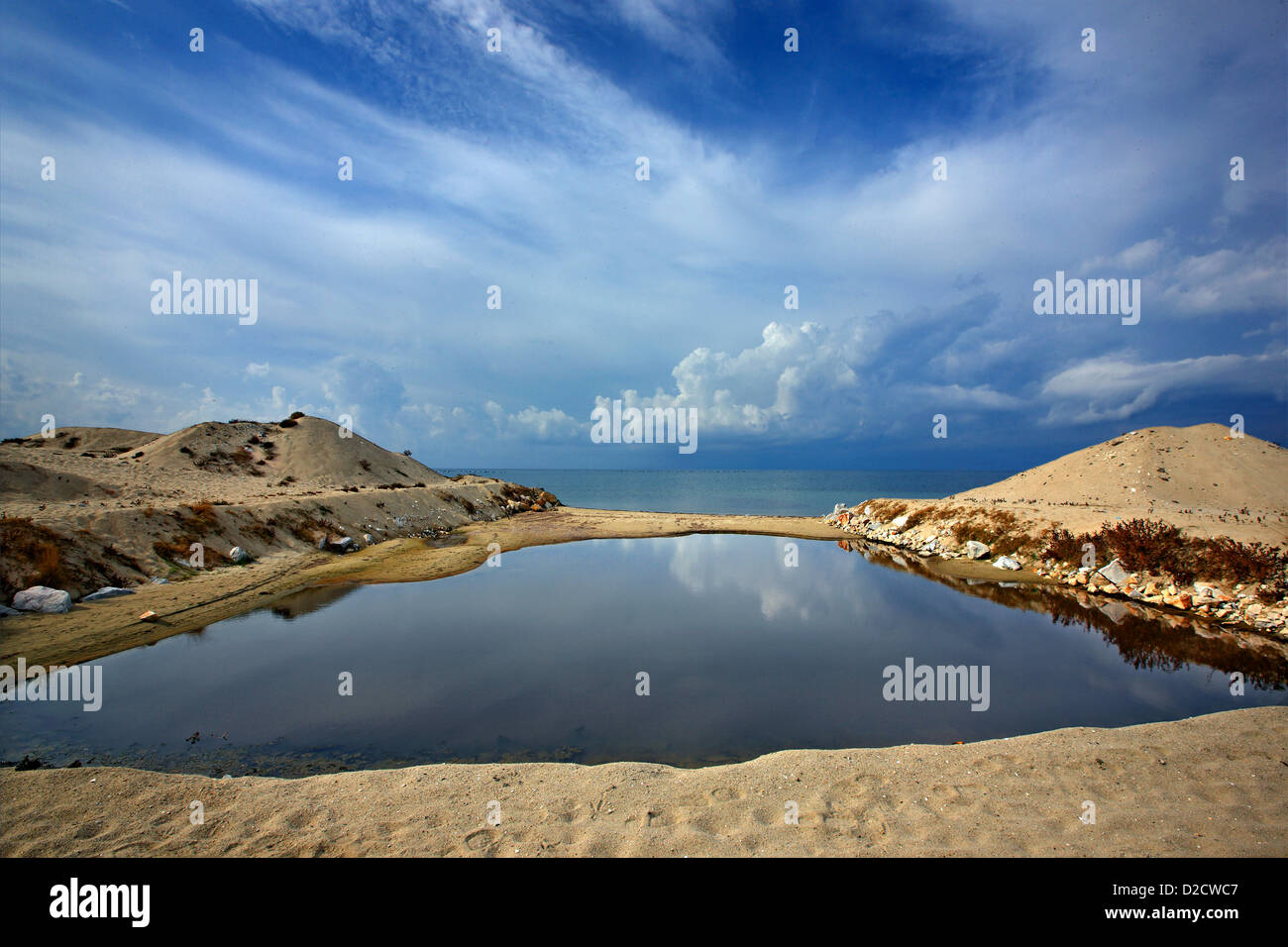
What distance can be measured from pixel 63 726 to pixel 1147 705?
20511mm

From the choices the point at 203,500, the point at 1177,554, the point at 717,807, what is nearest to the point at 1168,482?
the point at 1177,554

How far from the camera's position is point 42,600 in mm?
14938

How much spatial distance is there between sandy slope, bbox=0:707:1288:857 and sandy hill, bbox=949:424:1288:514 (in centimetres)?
2476

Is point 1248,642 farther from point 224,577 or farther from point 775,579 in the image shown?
point 224,577

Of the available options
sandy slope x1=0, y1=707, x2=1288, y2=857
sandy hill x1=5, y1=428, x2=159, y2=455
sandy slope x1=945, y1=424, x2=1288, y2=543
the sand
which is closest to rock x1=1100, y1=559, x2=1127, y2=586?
the sand

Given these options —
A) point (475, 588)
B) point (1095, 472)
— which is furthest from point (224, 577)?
point (1095, 472)

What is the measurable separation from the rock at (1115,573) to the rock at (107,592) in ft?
114

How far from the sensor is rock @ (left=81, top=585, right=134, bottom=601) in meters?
16.4

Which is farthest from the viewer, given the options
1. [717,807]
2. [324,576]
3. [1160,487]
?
[1160,487]

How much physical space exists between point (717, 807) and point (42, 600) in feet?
63.9

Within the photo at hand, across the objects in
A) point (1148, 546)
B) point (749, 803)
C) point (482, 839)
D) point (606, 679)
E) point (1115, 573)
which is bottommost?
point (606, 679)
